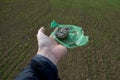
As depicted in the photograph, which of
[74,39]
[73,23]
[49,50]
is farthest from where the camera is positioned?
[73,23]

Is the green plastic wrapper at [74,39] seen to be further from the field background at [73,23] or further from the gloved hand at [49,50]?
the field background at [73,23]

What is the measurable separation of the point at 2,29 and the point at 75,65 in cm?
278

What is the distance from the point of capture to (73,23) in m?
7.09

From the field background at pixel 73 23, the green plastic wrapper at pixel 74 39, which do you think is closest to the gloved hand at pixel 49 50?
the green plastic wrapper at pixel 74 39

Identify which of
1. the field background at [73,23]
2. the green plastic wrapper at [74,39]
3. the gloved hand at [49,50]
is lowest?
the field background at [73,23]

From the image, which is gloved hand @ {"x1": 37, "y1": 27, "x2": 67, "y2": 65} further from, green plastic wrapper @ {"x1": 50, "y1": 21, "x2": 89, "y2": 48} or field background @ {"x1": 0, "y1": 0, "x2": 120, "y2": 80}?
field background @ {"x1": 0, "y1": 0, "x2": 120, "y2": 80}

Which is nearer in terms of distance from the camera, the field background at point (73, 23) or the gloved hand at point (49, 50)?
the gloved hand at point (49, 50)

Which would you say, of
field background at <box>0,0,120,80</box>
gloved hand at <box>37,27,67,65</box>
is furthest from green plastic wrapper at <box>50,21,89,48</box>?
field background at <box>0,0,120,80</box>

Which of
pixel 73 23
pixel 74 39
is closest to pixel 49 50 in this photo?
pixel 74 39

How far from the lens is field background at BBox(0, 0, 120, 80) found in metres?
4.84

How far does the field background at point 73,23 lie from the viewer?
4.84 m

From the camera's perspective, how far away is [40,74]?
126 centimetres

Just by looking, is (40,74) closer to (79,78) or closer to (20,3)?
(79,78)

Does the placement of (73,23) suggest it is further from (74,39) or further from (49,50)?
(49,50)
